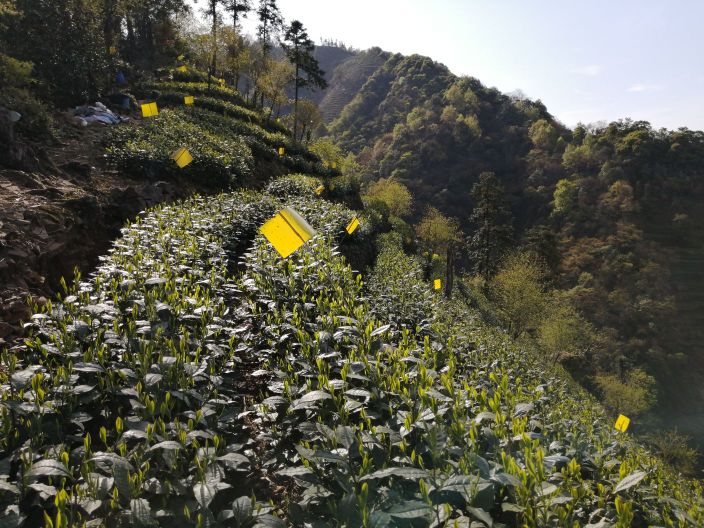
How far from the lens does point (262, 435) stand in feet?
8.22

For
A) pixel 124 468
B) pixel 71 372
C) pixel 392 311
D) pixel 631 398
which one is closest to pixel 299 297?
pixel 392 311

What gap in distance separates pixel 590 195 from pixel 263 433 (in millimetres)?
67171

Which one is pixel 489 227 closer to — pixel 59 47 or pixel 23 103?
pixel 59 47

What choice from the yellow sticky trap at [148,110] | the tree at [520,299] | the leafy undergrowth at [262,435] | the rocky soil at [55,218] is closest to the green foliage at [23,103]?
the rocky soil at [55,218]

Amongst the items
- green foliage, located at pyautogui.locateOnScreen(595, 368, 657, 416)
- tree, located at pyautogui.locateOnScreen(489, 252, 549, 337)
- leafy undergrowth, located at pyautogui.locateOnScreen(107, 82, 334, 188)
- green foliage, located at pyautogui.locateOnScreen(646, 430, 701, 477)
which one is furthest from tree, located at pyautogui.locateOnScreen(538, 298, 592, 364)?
leafy undergrowth, located at pyautogui.locateOnScreen(107, 82, 334, 188)

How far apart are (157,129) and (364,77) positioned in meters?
121

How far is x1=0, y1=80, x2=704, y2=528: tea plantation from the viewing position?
5.53ft

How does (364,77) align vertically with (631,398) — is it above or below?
above

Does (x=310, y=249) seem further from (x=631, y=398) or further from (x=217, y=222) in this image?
(x=631, y=398)

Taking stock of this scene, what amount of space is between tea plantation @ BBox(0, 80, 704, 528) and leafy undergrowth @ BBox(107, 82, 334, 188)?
6520mm

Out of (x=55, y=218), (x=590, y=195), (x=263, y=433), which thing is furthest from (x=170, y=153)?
(x=590, y=195)

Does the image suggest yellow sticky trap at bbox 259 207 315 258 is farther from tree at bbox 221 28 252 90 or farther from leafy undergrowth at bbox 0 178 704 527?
tree at bbox 221 28 252 90

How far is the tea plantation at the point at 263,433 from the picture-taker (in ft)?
5.53

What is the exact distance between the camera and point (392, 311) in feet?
16.4
